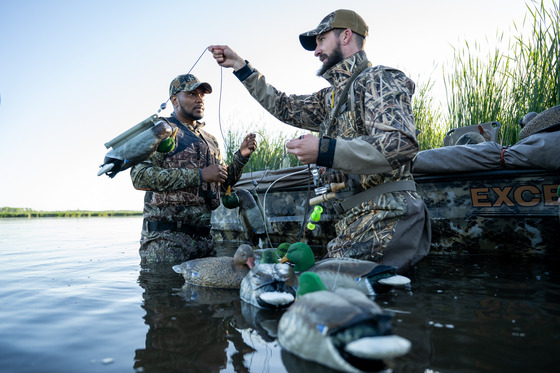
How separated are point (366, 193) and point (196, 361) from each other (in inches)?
89.7

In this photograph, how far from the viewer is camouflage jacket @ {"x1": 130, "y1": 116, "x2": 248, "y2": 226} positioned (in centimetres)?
520

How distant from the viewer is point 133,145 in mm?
4316

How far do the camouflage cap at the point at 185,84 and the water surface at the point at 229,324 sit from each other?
269 cm

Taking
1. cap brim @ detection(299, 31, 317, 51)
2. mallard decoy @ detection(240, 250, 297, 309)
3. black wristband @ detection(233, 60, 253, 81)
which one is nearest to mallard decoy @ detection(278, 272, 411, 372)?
mallard decoy @ detection(240, 250, 297, 309)

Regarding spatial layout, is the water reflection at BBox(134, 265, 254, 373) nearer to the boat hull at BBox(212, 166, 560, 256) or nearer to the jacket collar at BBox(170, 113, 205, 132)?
the boat hull at BBox(212, 166, 560, 256)

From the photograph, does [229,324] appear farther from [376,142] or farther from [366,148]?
[376,142]

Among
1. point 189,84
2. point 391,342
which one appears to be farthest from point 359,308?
point 189,84

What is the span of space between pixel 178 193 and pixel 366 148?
309cm

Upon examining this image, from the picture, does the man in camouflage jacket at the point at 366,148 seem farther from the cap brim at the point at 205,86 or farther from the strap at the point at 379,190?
the cap brim at the point at 205,86

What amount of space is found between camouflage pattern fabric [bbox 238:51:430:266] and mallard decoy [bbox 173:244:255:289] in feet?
2.84

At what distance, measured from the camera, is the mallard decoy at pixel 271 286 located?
Answer: 9.40 feet

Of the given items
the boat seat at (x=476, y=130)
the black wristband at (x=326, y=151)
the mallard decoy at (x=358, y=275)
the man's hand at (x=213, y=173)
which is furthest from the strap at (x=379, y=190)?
the boat seat at (x=476, y=130)

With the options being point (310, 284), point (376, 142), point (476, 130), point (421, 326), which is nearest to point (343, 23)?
point (376, 142)

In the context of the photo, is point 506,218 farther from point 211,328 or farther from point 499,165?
point 211,328
